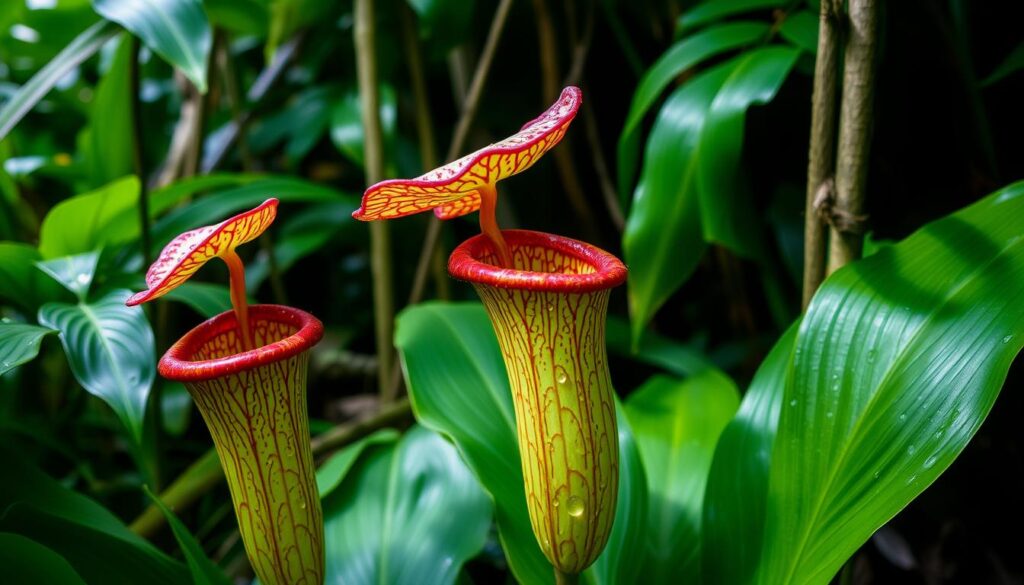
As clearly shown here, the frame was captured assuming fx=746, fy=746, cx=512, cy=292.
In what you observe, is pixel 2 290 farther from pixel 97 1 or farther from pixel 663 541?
pixel 663 541

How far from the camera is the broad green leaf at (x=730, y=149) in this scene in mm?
906

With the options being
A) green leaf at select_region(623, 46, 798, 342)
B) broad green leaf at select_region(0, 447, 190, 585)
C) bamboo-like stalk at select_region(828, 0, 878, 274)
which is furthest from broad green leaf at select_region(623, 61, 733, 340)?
broad green leaf at select_region(0, 447, 190, 585)

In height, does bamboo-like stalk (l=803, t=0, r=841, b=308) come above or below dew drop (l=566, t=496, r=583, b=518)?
above

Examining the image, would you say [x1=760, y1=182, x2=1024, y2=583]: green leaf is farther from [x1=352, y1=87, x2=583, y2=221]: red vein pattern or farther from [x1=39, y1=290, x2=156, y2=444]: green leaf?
[x1=39, y1=290, x2=156, y2=444]: green leaf

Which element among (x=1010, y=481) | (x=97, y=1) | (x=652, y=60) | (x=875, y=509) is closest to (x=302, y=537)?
(x=875, y=509)

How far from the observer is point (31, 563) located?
58cm

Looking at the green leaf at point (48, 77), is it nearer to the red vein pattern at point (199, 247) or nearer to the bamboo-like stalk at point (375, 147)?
the bamboo-like stalk at point (375, 147)

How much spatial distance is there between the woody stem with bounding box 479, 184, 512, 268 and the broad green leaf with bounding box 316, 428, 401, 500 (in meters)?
0.39

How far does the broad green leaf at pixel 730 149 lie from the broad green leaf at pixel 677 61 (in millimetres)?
A: 54

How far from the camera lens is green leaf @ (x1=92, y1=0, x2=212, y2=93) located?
831 millimetres

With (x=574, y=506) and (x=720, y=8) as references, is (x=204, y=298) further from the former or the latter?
(x=720, y=8)

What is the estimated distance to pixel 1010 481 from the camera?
108 centimetres

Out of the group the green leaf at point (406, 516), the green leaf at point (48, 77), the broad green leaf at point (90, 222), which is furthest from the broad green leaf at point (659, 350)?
the green leaf at point (48, 77)

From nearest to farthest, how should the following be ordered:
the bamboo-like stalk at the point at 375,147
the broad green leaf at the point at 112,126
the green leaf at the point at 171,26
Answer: the green leaf at the point at 171,26
the bamboo-like stalk at the point at 375,147
the broad green leaf at the point at 112,126
